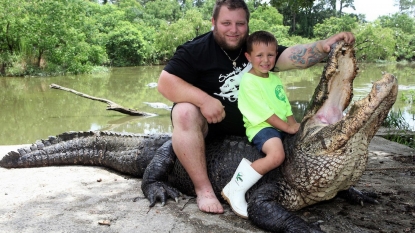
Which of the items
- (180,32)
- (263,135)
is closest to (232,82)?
(263,135)

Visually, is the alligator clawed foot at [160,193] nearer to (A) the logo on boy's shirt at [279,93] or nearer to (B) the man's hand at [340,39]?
(A) the logo on boy's shirt at [279,93]

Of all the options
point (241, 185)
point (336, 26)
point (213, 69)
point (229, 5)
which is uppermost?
point (336, 26)

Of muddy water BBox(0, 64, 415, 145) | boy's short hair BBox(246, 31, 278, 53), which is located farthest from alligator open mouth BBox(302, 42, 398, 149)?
muddy water BBox(0, 64, 415, 145)

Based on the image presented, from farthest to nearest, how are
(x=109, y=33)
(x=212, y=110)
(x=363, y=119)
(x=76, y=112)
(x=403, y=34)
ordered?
(x=403, y=34) < (x=109, y=33) < (x=76, y=112) < (x=212, y=110) < (x=363, y=119)

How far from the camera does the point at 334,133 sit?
2.52m

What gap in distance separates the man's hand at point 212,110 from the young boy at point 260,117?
19 centimetres

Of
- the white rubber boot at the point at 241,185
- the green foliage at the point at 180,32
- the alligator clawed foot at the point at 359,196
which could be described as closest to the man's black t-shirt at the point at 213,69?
the white rubber boot at the point at 241,185

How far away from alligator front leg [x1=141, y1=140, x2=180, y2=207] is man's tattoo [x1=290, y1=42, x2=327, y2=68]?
1.47 meters

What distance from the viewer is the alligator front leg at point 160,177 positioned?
315cm

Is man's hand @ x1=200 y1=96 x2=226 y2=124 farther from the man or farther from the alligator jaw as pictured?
the alligator jaw

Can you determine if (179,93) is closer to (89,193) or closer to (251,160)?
(251,160)

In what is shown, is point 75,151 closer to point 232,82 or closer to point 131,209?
point 131,209

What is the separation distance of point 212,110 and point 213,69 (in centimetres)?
41

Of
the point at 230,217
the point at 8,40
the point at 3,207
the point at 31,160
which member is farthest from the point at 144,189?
the point at 8,40
